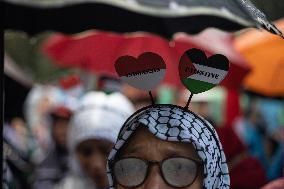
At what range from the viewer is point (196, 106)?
9.73 m

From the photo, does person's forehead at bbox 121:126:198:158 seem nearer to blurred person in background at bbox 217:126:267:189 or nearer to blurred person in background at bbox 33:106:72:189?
blurred person in background at bbox 217:126:267:189

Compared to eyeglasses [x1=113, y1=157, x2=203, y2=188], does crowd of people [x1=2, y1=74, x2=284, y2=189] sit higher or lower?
higher

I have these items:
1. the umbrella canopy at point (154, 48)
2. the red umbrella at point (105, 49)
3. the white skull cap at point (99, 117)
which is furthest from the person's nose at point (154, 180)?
the umbrella canopy at point (154, 48)

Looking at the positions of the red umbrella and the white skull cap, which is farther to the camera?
the red umbrella

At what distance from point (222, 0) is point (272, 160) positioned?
440 cm

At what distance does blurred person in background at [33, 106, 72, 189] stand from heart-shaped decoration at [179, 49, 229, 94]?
4.06 meters

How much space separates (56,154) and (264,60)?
1980 millimetres

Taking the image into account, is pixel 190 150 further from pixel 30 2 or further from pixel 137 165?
pixel 30 2

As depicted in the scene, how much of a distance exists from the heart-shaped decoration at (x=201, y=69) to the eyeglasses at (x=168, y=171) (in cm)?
30

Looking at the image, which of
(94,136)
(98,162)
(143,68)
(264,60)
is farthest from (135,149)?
(264,60)

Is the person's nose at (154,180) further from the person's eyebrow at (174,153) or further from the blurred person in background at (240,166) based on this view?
the blurred person in background at (240,166)

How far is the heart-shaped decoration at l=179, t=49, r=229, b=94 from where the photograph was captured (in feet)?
12.0

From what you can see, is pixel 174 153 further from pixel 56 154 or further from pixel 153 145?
pixel 56 154

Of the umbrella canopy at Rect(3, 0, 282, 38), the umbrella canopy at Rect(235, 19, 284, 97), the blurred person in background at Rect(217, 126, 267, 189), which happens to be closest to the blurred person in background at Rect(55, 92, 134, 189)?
the blurred person in background at Rect(217, 126, 267, 189)
